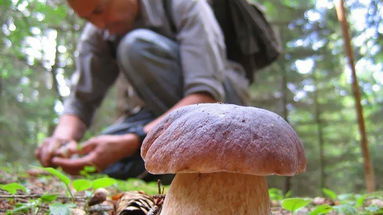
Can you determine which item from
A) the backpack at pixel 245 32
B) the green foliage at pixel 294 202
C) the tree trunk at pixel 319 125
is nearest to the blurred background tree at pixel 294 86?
the tree trunk at pixel 319 125

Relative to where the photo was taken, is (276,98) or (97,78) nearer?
(97,78)

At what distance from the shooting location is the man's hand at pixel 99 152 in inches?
114

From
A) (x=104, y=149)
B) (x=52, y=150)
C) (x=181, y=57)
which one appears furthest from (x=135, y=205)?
(x=181, y=57)

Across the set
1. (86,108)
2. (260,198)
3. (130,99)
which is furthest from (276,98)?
(260,198)

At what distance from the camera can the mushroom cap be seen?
3.01ft

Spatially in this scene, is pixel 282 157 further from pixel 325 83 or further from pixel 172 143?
pixel 325 83

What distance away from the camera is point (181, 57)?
135 inches

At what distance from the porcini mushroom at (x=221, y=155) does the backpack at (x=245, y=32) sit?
2.73 m

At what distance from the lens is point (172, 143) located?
100 cm

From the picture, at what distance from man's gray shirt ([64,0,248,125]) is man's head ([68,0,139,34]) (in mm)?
127

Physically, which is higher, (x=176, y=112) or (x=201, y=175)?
(x=176, y=112)

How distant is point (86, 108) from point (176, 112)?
337cm

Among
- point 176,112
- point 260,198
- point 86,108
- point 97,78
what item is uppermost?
point 97,78

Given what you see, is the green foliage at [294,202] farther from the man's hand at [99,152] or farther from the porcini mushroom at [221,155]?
the man's hand at [99,152]
